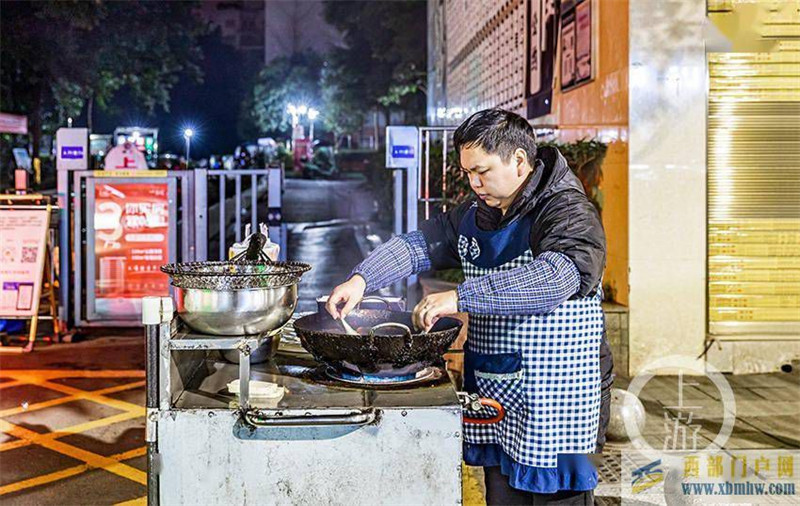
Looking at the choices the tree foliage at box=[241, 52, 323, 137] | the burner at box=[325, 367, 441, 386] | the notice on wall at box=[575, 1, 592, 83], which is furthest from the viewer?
the tree foliage at box=[241, 52, 323, 137]

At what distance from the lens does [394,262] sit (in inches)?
149

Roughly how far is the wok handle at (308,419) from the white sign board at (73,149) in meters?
8.58

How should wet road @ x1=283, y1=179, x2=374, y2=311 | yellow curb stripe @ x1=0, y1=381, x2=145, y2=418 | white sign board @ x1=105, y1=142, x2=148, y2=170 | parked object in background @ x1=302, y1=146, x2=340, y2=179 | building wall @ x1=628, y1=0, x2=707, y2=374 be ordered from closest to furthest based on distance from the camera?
yellow curb stripe @ x1=0, y1=381, x2=145, y2=418, building wall @ x1=628, y1=0, x2=707, y2=374, white sign board @ x1=105, y1=142, x2=148, y2=170, wet road @ x1=283, y1=179, x2=374, y2=311, parked object in background @ x1=302, y1=146, x2=340, y2=179

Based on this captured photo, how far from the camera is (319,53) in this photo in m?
70.9

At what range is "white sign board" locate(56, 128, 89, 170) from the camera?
10688 mm

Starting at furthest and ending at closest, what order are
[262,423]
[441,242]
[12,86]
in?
[12,86], [441,242], [262,423]

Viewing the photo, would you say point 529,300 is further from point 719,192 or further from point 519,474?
point 719,192

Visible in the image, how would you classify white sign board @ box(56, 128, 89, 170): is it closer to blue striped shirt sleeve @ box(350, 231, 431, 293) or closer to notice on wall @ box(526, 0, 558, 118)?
notice on wall @ box(526, 0, 558, 118)

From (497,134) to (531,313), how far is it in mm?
684

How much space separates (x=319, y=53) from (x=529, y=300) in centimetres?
7012

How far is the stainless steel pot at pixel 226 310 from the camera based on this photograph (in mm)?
3170

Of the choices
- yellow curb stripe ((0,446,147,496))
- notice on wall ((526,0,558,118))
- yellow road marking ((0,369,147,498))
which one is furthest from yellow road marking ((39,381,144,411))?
notice on wall ((526,0,558,118))

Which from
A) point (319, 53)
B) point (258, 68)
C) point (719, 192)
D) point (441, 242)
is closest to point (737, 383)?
point (719, 192)

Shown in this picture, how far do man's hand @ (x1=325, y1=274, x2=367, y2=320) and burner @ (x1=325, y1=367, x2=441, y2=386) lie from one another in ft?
0.77
